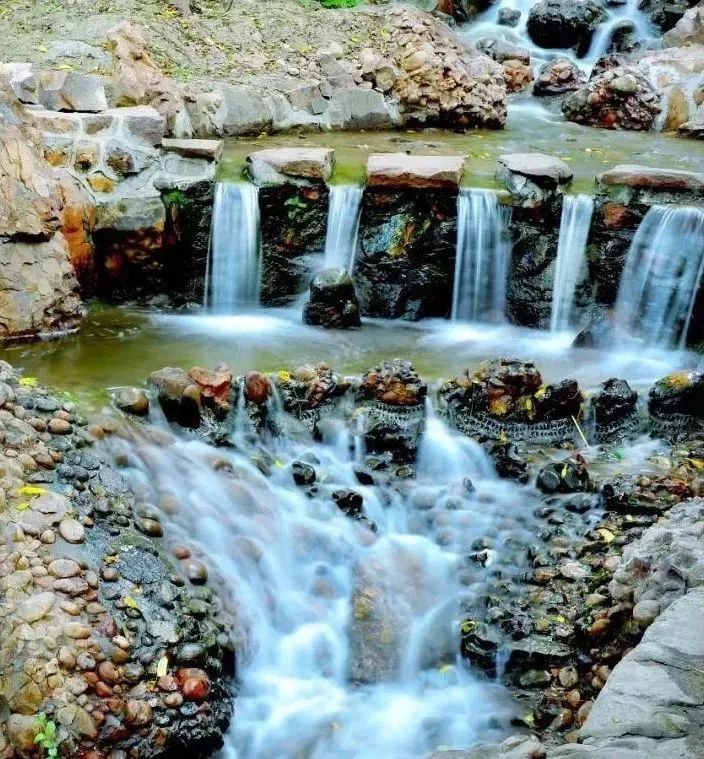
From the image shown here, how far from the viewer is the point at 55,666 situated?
387 centimetres

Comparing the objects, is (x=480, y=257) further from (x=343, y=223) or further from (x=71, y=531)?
(x=71, y=531)

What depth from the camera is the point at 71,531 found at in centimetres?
448

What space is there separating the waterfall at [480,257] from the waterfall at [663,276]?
1.11m

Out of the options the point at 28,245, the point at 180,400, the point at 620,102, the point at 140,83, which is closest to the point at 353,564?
the point at 180,400

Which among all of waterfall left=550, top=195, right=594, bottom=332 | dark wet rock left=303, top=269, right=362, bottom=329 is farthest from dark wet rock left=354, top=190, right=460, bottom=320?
waterfall left=550, top=195, right=594, bottom=332

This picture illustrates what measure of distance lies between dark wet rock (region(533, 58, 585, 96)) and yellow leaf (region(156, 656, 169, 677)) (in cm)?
1136

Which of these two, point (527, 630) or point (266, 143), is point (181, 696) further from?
point (266, 143)

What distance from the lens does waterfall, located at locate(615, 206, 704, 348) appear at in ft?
26.4

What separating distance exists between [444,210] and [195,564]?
4713 millimetres

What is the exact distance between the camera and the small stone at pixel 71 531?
446 cm

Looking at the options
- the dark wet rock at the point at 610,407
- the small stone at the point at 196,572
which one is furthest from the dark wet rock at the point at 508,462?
the small stone at the point at 196,572

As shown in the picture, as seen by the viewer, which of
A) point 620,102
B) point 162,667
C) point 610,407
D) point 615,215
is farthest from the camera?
point 620,102

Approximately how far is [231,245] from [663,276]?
3.90 metres

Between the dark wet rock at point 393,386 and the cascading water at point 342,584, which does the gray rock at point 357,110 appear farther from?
the cascading water at point 342,584
